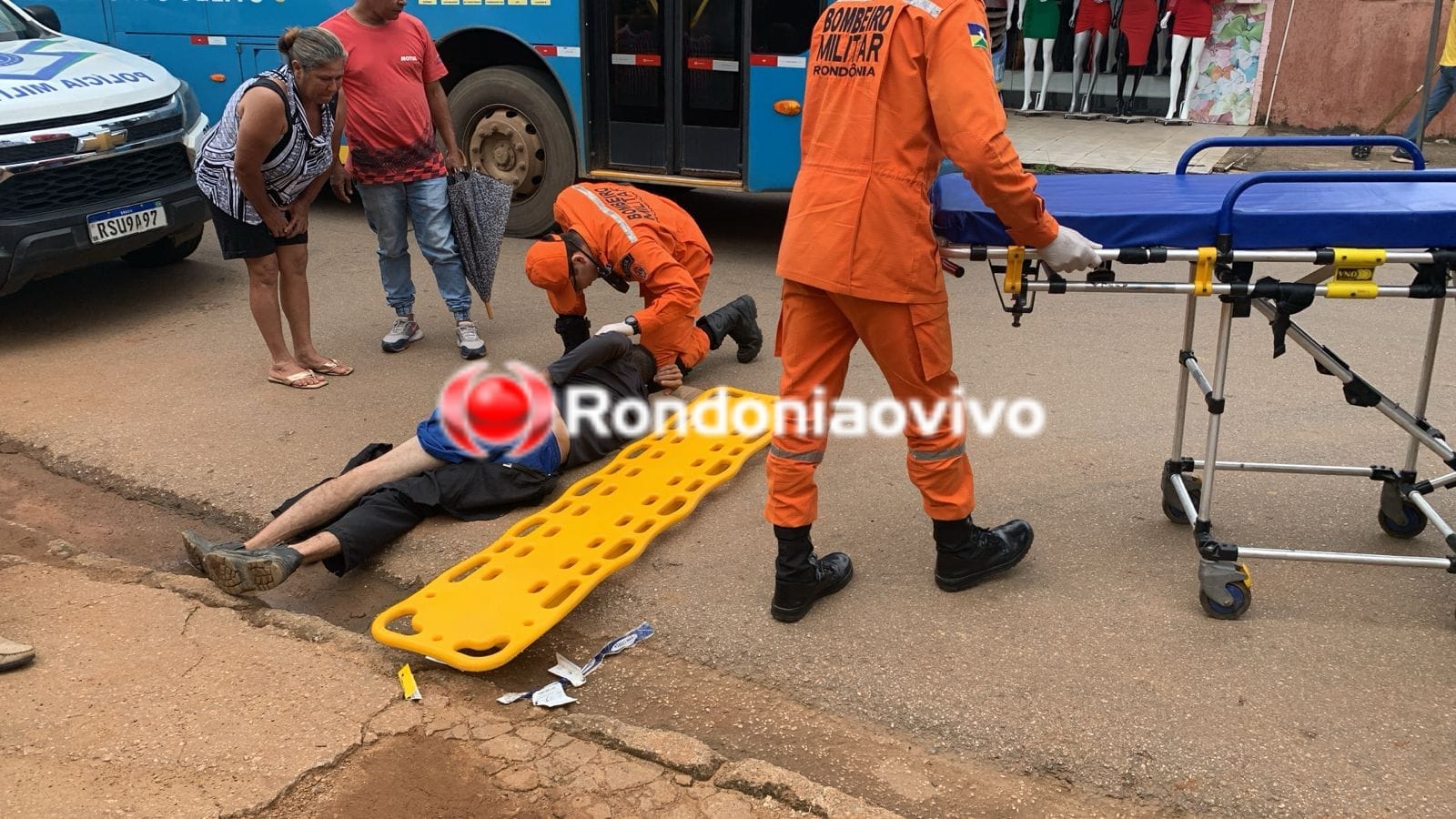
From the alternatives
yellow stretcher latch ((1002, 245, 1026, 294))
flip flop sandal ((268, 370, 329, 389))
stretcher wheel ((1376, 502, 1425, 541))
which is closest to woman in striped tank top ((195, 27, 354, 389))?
flip flop sandal ((268, 370, 329, 389))

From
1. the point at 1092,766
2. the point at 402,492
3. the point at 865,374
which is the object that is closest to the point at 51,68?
the point at 402,492

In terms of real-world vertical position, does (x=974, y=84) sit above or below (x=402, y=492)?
above

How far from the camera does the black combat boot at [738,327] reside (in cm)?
542

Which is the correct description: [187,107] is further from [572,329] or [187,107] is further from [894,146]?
[894,146]

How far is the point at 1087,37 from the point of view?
40.2ft

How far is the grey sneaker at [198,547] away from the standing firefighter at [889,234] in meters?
1.71

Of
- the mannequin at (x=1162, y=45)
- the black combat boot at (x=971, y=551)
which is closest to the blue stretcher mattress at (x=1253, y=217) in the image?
the black combat boot at (x=971, y=551)

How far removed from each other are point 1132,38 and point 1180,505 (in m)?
9.50

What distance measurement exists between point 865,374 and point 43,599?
134 inches

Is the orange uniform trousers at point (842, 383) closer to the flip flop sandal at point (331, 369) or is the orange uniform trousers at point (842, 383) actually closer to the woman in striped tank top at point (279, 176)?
the woman in striped tank top at point (279, 176)

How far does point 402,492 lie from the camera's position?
386 centimetres

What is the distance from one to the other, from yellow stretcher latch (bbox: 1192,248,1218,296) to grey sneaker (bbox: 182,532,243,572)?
9.49ft

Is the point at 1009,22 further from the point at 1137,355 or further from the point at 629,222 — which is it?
the point at 629,222

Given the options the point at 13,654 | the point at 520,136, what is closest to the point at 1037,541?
the point at 13,654
